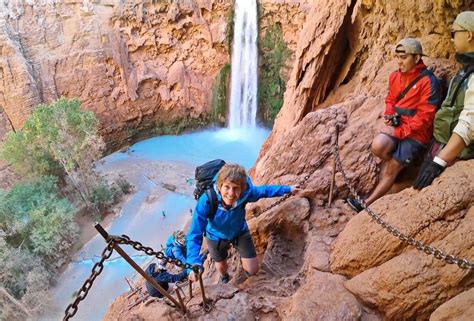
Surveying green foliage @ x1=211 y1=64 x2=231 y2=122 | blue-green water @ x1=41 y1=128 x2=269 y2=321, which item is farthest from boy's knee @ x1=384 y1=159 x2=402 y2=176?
green foliage @ x1=211 y1=64 x2=231 y2=122

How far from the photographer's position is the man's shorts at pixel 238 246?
341 cm

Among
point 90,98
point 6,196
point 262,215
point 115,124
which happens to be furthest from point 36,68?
point 262,215

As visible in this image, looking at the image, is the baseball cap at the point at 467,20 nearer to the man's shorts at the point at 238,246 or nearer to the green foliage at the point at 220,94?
the man's shorts at the point at 238,246

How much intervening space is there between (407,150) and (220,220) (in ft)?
5.75

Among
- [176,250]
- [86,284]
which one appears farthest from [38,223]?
[86,284]

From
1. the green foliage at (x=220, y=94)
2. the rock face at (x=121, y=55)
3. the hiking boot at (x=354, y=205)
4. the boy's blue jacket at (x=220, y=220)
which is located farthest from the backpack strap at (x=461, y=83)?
the green foliage at (x=220, y=94)

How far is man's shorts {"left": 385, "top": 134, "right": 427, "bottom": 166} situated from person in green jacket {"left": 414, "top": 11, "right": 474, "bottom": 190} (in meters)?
0.38

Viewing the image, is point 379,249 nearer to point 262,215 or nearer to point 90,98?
point 262,215

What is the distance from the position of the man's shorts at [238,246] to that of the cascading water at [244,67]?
51.5 feet

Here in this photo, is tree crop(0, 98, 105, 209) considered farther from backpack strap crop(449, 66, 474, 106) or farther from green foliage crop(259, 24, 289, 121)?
backpack strap crop(449, 66, 474, 106)

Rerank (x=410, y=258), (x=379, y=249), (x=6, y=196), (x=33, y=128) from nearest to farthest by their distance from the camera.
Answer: (x=410, y=258) < (x=379, y=249) < (x=6, y=196) < (x=33, y=128)

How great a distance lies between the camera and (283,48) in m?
17.6

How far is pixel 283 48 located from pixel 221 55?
2.99m

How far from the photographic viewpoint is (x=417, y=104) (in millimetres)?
3328
